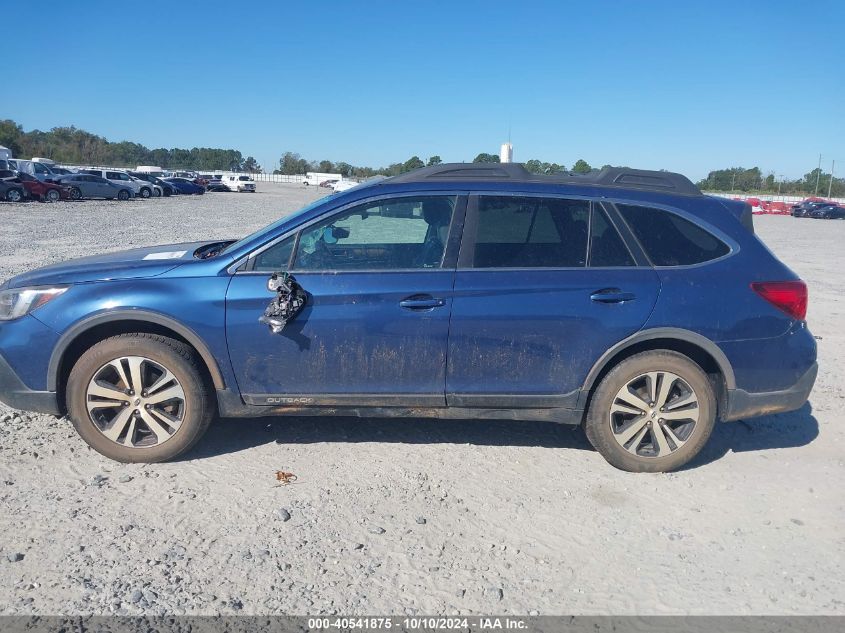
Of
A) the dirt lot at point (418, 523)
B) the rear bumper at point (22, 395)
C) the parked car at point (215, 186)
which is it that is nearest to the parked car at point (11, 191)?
the parked car at point (215, 186)

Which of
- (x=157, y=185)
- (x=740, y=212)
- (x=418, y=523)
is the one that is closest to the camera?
(x=418, y=523)

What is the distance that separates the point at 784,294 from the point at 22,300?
4.71m

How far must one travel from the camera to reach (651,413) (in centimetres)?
424

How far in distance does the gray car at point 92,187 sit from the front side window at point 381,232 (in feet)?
118

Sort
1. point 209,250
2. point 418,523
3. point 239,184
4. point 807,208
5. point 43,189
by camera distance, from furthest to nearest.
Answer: point 239,184, point 807,208, point 43,189, point 209,250, point 418,523

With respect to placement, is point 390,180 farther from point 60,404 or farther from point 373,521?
point 60,404

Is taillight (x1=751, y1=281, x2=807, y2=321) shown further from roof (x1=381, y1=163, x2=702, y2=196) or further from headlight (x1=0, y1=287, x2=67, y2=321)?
headlight (x1=0, y1=287, x2=67, y2=321)

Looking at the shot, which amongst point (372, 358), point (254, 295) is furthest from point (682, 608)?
point (254, 295)

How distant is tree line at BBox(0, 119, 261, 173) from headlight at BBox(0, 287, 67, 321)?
8729 cm

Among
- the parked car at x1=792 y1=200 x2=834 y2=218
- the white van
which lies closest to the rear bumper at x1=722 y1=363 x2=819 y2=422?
the parked car at x1=792 y1=200 x2=834 y2=218

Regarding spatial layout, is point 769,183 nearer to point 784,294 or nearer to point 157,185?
point 157,185

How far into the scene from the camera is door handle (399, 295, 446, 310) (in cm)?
Result: 408

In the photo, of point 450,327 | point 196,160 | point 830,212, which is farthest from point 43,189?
point 196,160

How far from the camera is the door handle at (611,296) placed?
13.6 feet
